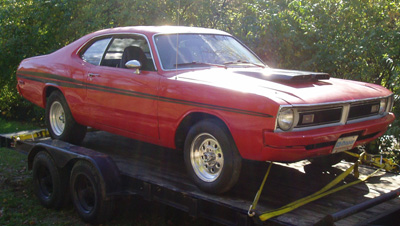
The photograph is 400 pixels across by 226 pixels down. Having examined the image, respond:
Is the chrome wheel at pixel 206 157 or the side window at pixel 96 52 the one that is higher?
the side window at pixel 96 52

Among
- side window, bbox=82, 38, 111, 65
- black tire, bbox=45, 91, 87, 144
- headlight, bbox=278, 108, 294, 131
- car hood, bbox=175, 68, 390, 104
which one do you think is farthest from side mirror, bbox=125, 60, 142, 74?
headlight, bbox=278, 108, 294, 131

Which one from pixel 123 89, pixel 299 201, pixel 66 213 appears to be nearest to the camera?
pixel 299 201

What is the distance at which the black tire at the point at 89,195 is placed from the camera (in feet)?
15.6

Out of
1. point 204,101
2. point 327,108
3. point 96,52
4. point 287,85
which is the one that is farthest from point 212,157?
point 96,52

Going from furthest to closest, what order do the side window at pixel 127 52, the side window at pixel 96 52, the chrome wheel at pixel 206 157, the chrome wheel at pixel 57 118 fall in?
1. the chrome wheel at pixel 57 118
2. the side window at pixel 96 52
3. the side window at pixel 127 52
4. the chrome wheel at pixel 206 157

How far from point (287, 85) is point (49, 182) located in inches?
123

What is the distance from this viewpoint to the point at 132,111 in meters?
5.19

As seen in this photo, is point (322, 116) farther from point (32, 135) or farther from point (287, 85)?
point (32, 135)

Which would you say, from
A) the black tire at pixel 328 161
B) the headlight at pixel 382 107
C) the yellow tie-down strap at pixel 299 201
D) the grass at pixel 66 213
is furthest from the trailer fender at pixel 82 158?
the headlight at pixel 382 107

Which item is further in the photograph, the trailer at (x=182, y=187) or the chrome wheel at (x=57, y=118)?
the chrome wheel at (x=57, y=118)

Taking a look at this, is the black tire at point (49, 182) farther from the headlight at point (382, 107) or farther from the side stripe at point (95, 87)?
the headlight at point (382, 107)

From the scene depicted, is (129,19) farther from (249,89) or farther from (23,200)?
(249,89)

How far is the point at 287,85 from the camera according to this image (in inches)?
171

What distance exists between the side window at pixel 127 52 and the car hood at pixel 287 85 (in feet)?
2.17
